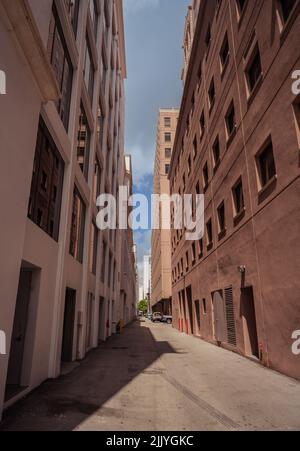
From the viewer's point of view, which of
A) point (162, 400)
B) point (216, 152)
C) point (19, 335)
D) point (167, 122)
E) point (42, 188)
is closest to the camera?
point (162, 400)

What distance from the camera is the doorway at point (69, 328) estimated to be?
11344 mm

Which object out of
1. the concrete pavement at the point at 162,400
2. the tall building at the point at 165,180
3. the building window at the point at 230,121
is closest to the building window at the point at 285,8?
the building window at the point at 230,121

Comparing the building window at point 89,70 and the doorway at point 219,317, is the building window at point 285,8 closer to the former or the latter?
the building window at point 89,70

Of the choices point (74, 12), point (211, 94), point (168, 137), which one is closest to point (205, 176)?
point (211, 94)

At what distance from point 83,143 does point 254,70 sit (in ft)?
25.2

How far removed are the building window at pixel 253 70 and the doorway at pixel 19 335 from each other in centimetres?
1043

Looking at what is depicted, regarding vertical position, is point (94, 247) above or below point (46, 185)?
above

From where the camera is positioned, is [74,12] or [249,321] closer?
[74,12]

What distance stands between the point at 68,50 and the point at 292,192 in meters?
8.66

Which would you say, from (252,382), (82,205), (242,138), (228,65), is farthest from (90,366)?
(228,65)

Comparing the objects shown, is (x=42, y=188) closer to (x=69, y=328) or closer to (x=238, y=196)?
(x=69, y=328)

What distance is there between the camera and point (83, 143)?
45.7ft
